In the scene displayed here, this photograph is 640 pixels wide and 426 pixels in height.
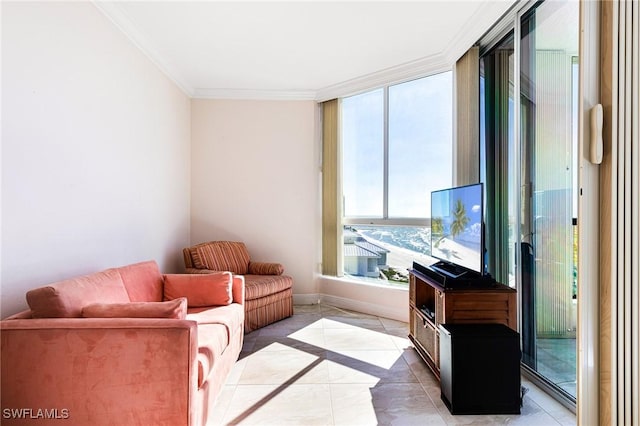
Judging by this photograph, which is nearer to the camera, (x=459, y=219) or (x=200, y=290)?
Result: (x=459, y=219)

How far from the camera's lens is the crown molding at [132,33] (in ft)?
7.97

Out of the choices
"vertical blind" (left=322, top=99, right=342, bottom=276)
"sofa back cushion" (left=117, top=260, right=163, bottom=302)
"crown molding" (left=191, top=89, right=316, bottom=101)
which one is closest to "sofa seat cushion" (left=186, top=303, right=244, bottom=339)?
"sofa back cushion" (left=117, top=260, right=163, bottom=302)

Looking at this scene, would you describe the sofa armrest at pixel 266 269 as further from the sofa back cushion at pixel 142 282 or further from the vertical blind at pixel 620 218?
the vertical blind at pixel 620 218

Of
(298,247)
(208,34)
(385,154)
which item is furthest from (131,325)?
(385,154)

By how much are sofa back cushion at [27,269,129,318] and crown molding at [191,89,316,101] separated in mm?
3005

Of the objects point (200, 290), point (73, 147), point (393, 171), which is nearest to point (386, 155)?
point (393, 171)

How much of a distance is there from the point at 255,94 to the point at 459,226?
125 inches

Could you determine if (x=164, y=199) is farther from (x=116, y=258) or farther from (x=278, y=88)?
(x=278, y=88)

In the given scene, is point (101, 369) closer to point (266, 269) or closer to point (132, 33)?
point (266, 269)

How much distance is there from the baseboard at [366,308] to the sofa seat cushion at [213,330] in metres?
1.75

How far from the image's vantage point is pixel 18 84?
68.4 inches

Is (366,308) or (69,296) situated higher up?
(69,296)

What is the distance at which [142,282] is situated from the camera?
7.93 ft

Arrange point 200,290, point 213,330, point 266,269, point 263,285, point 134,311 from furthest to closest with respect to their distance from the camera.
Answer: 1. point 266,269
2. point 263,285
3. point 200,290
4. point 213,330
5. point 134,311
